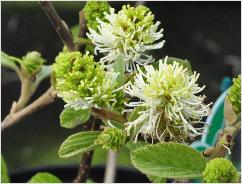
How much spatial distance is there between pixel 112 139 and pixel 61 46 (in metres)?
1.32

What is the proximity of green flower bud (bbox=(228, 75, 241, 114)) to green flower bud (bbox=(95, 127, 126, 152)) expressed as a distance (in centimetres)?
9

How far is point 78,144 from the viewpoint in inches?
18.7

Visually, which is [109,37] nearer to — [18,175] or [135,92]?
[135,92]

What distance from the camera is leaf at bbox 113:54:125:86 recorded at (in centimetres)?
A: 47

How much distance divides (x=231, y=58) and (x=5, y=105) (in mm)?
727

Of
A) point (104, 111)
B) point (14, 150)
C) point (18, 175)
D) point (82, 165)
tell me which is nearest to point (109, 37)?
point (104, 111)

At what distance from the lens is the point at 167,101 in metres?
0.43

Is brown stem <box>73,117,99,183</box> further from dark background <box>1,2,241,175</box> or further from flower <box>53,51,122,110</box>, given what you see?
dark background <box>1,2,241,175</box>

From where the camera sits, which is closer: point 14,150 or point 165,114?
point 165,114

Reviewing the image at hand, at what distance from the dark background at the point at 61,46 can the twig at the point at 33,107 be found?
812 millimetres

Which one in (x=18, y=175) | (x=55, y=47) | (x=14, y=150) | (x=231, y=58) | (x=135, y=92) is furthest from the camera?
(x=231, y=58)

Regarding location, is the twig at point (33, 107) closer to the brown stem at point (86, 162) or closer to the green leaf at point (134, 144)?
the brown stem at point (86, 162)

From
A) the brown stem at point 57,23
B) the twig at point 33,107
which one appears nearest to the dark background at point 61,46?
the twig at point 33,107

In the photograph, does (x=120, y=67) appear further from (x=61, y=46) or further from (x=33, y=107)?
(x=61, y=46)
